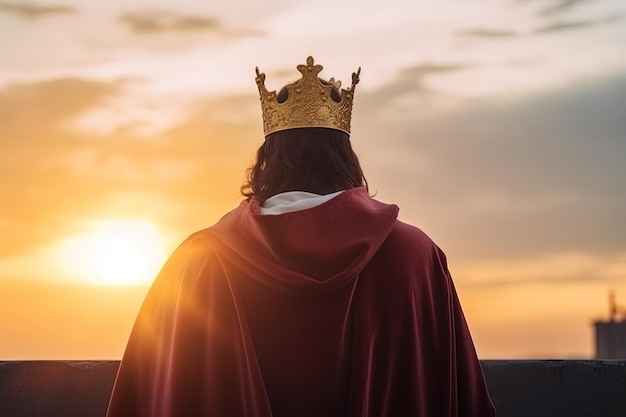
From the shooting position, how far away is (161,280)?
4.70m

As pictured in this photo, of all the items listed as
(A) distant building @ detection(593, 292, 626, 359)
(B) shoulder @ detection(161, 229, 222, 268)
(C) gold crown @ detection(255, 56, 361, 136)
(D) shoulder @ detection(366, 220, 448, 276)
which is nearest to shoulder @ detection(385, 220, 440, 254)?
(D) shoulder @ detection(366, 220, 448, 276)

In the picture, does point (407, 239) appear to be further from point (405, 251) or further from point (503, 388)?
point (503, 388)

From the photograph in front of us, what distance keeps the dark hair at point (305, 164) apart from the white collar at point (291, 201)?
0.04 metres

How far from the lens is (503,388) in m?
6.40

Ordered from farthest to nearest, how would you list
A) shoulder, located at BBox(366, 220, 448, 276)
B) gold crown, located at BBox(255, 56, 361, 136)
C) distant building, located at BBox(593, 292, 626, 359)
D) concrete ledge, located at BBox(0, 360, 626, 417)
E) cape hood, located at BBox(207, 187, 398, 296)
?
1. distant building, located at BBox(593, 292, 626, 359)
2. concrete ledge, located at BBox(0, 360, 626, 417)
3. gold crown, located at BBox(255, 56, 361, 136)
4. shoulder, located at BBox(366, 220, 448, 276)
5. cape hood, located at BBox(207, 187, 398, 296)

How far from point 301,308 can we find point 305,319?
→ 0.04 meters

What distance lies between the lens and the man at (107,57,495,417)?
14.6 feet

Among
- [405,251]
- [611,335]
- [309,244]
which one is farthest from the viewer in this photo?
[611,335]

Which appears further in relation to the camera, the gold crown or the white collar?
the gold crown

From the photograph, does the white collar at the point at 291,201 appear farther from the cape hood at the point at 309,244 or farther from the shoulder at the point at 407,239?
the shoulder at the point at 407,239

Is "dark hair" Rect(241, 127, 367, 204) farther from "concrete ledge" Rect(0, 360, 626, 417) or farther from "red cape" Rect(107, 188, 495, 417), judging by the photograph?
"concrete ledge" Rect(0, 360, 626, 417)

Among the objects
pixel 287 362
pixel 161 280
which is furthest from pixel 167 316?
pixel 287 362

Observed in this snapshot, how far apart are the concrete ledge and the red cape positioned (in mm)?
1637

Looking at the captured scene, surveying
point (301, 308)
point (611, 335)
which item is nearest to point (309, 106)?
point (301, 308)
